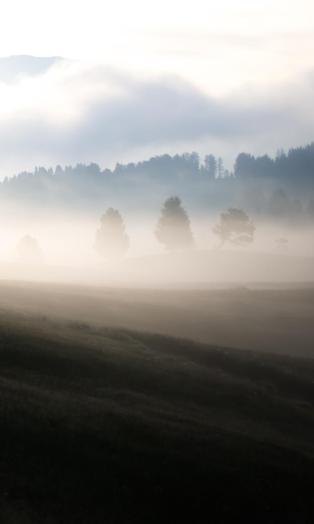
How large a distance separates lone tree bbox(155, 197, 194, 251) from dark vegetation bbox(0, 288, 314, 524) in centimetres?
10172

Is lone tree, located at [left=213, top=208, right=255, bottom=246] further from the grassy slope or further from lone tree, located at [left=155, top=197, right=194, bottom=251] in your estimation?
the grassy slope

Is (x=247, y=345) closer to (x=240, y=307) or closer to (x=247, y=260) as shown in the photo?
(x=240, y=307)

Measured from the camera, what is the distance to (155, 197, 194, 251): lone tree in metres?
144

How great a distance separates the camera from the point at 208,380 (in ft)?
128

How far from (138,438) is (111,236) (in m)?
118

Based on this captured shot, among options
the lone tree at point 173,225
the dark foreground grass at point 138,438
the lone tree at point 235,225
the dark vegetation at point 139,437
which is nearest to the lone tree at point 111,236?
the lone tree at point 173,225

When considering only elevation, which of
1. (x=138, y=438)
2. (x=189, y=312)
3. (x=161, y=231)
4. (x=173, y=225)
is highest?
(x=173, y=225)

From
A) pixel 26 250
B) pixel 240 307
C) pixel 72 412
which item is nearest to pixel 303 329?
pixel 240 307

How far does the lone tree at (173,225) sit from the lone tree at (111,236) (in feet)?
24.4

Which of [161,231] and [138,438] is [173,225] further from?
[138,438]

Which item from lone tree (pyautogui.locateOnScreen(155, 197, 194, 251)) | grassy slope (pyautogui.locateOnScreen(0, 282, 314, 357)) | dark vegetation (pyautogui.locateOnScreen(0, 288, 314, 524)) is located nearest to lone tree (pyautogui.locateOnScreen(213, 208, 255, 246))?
lone tree (pyautogui.locateOnScreen(155, 197, 194, 251))

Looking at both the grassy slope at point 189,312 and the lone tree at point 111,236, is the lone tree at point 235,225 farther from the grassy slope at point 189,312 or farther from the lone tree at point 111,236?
the grassy slope at point 189,312

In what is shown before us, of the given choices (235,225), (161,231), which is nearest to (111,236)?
(161,231)

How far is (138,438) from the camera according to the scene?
25875 mm
